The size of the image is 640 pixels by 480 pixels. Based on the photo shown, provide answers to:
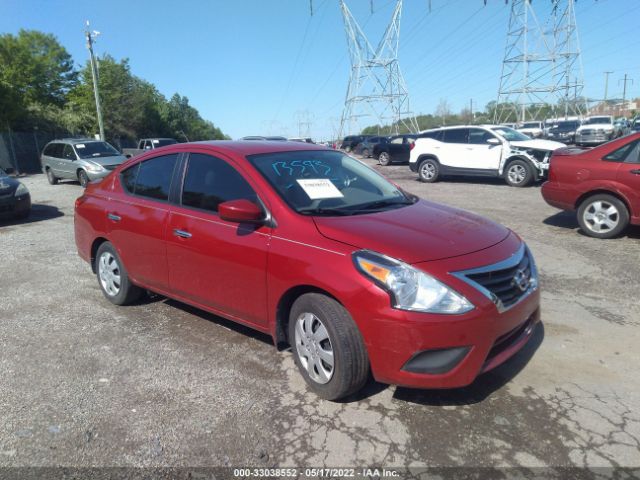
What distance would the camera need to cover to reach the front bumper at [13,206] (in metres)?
10.0

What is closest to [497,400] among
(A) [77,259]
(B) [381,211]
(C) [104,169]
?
(B) [381,211]

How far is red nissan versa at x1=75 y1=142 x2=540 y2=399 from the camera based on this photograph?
9.11 feet

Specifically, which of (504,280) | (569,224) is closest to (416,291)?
(504,280)

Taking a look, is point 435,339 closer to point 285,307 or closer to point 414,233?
point 414,233

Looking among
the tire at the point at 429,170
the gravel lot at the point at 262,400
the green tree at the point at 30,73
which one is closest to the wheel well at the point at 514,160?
the tire at the point at 429,170

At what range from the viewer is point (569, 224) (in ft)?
27.1

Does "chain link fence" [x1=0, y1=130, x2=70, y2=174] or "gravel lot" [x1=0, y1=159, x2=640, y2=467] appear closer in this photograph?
"gravel lot" [x1=0, y1=159, x2=640, y2=467]

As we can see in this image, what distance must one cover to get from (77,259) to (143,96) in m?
44.9

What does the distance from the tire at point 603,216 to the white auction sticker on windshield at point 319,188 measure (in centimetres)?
511

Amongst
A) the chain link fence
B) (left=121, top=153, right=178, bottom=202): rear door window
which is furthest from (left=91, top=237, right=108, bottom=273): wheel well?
the chain link fence

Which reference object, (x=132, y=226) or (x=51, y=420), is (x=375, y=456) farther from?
(x=132, y=226)

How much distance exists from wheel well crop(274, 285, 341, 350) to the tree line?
112 ft

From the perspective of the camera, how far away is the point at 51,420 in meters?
3.07

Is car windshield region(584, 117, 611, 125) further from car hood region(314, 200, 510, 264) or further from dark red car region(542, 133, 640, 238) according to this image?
car hood region(314, 200, 510, 264)
